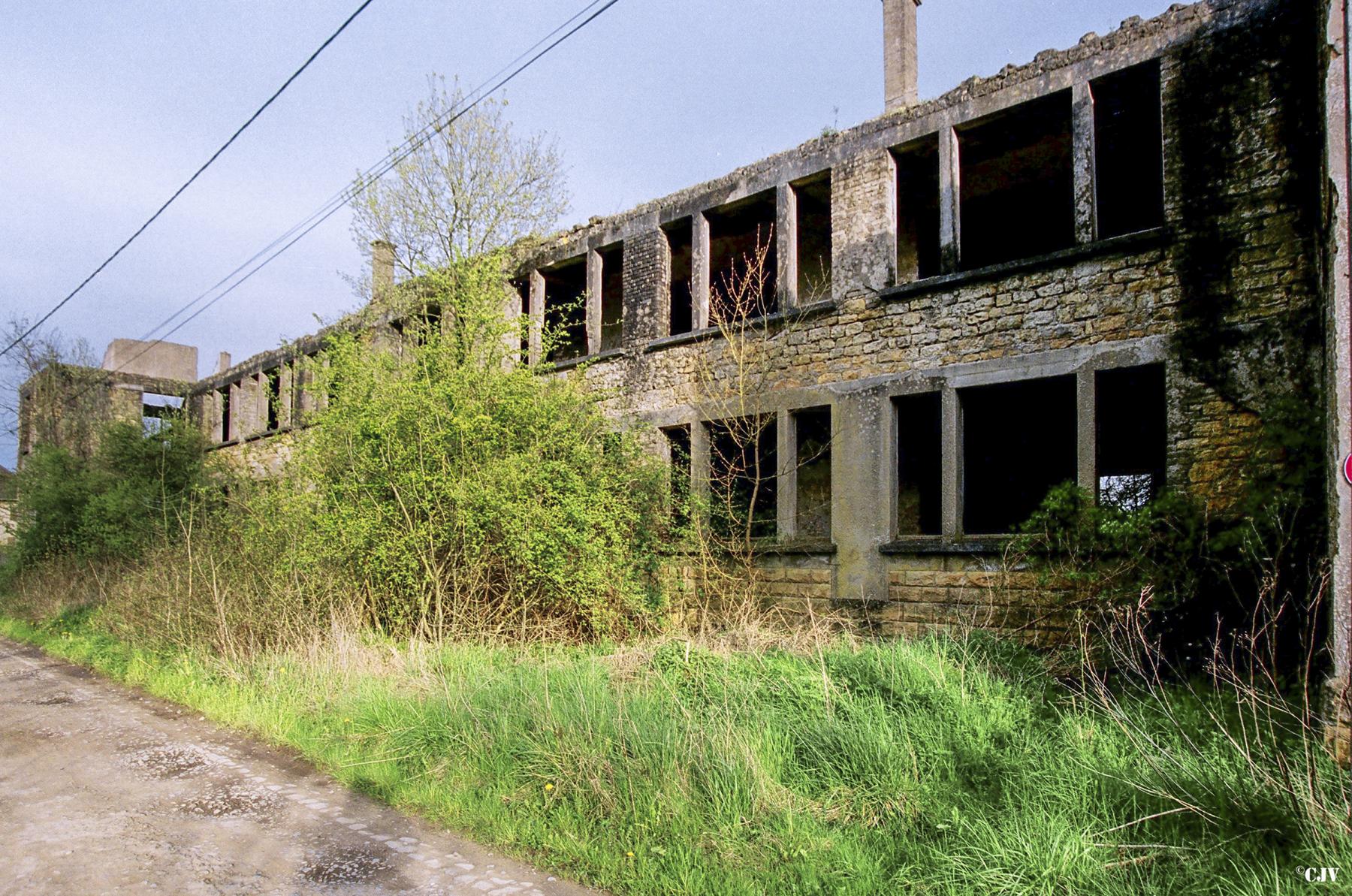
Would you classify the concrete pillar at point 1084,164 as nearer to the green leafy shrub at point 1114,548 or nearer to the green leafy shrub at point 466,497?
the green leafy shrub at point 1114,548

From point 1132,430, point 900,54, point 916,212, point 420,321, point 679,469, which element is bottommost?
point 679,469

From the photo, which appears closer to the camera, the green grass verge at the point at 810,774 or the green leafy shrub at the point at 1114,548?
the green grass verge at the point at 810,774

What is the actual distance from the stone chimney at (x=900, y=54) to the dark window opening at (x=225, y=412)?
2213cm

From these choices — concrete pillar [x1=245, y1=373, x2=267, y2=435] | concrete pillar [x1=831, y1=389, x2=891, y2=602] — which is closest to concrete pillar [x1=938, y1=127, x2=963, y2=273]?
concrete pillar [x1=831, y1=389, x2=891, y2=602]

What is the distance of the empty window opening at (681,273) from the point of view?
14359 mm

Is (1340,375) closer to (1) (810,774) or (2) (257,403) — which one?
(1) (810,774)

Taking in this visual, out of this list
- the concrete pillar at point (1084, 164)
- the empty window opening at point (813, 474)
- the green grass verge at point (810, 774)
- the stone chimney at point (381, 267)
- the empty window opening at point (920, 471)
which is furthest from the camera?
the stone chimney at point (381, 267)

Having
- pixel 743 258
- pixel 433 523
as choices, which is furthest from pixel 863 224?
pixel 433 523

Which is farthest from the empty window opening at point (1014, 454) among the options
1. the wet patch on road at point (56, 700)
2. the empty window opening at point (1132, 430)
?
the wet patch on road at point (56, 700)

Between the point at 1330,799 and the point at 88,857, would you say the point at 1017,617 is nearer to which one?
the point at 1330,799

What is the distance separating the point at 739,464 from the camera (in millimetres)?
13469

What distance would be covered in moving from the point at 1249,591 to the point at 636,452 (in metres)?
7.06

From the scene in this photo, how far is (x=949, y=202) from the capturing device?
1099 centimetres

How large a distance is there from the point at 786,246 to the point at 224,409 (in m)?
21.8
